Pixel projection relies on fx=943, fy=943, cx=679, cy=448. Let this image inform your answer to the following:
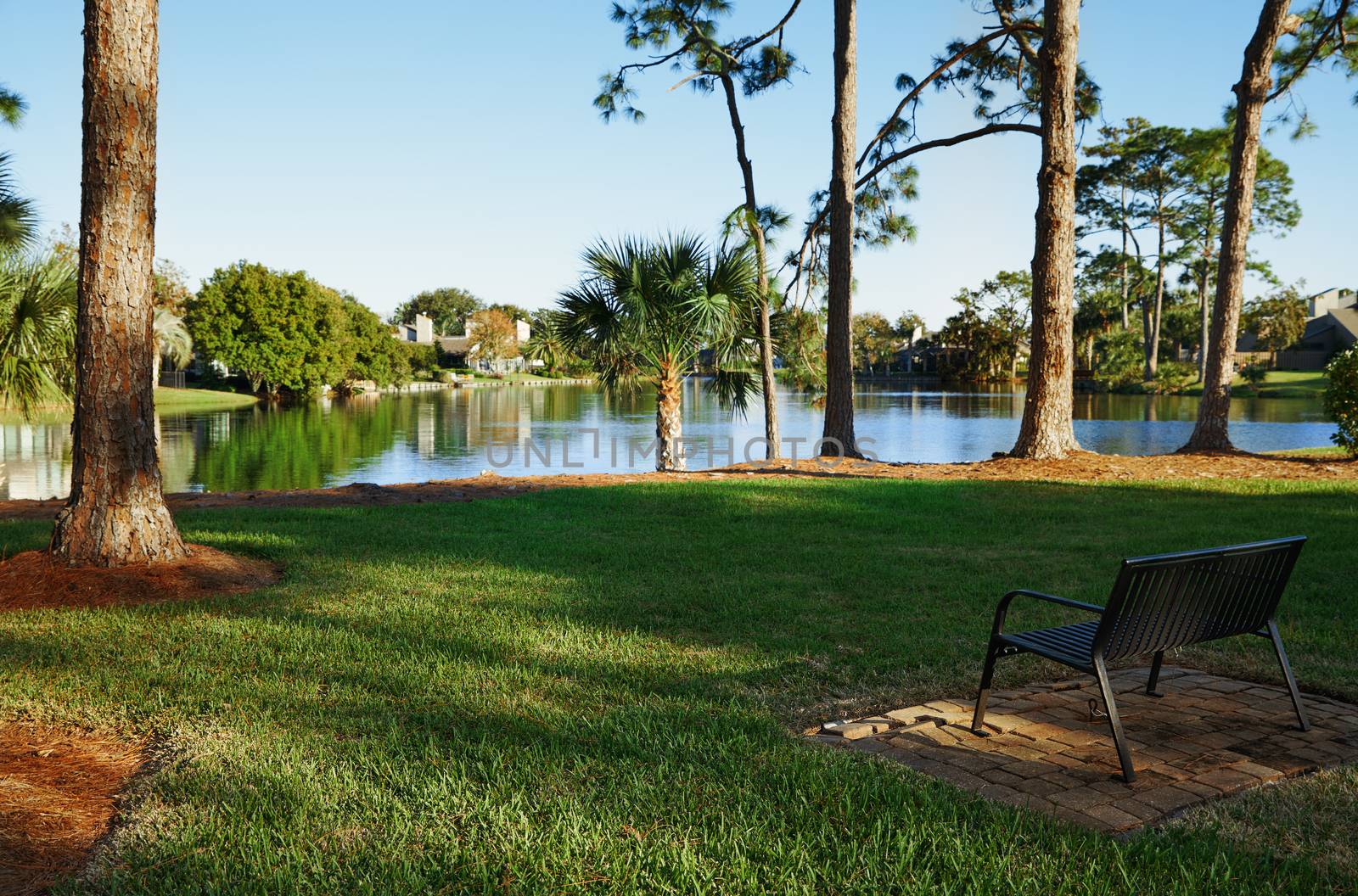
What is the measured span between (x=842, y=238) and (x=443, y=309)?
124 meters

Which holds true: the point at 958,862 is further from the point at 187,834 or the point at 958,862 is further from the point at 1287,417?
the point at 1287,417

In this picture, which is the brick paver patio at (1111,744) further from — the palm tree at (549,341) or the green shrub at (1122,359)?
the green shrub at (1122,359)

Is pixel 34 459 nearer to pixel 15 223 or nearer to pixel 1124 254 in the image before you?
pixel 15 223

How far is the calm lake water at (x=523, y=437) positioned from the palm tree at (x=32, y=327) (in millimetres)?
578

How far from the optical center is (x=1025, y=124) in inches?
579

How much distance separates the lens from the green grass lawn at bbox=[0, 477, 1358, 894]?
2.74 meters

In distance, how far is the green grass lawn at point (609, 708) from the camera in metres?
2.74

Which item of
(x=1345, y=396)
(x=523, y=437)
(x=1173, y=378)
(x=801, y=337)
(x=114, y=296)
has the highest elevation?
(x=1173, y=378)

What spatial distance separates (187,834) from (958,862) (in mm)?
2351

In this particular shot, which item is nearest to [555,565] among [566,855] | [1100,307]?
[566,855]

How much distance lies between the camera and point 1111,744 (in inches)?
146

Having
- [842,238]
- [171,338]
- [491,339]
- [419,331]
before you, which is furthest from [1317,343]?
[419,331]

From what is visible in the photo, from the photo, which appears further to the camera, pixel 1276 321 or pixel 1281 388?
pixel 1276 321

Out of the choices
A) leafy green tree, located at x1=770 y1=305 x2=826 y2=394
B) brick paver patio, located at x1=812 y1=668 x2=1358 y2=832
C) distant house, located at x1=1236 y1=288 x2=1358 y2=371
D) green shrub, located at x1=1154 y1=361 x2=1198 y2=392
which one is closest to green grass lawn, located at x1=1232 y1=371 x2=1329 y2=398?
green shrub, located at x1=1154 y1=361 x2=1198 y2=392
